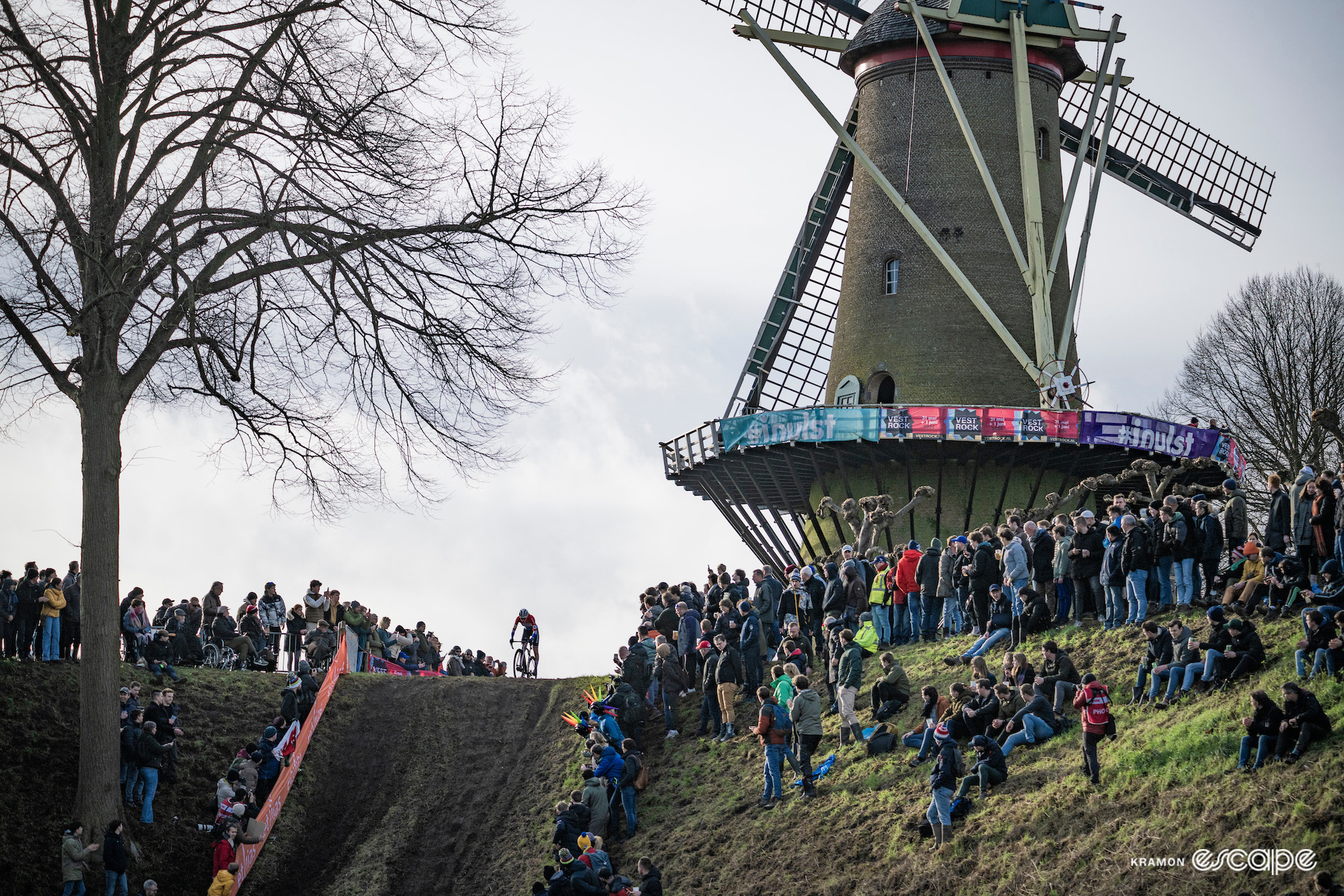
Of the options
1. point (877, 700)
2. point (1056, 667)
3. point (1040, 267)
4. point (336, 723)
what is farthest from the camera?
point (1040, 267)

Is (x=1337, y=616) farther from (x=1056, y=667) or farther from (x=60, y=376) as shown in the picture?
(x=60, y=376)

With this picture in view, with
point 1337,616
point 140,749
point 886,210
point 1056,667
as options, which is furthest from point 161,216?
point 886,210

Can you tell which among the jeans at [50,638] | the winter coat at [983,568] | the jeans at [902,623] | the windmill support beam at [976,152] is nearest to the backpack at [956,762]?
the winter coat at [983,568]

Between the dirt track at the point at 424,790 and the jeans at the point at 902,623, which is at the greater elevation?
the jeans at the point at 902,623

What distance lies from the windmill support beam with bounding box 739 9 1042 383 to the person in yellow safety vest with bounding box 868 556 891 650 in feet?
32.2

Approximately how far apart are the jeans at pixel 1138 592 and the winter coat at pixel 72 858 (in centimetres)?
1379

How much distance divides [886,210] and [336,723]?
17369 millimetres

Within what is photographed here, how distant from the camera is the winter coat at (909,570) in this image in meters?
21.9

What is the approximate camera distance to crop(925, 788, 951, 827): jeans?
15391 mm

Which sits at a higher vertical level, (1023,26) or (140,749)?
(1023,26)

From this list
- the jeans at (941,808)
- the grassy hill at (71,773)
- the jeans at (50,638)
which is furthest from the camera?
the jeans at (50,638)

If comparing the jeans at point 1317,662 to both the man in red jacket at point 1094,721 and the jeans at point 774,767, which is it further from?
the jeans at point 774,767

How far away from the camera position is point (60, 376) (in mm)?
18094

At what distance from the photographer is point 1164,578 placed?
18.9m
